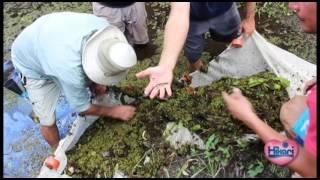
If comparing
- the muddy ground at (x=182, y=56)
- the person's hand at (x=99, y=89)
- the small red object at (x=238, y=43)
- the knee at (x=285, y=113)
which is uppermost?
the small red object at (x=238, y=43)

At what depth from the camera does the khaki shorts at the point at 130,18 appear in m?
3.48

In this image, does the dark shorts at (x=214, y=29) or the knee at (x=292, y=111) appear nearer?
the knee at (x=292, y=111)

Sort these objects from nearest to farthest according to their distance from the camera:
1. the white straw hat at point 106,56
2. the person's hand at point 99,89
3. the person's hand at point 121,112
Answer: the white straw hat at point 106,56 → the person's hand at point 121,112 → the person's hand at point 99,89

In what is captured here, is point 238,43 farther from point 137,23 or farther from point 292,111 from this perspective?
point 137,23

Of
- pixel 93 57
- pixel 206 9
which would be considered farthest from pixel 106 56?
pixel 206 9

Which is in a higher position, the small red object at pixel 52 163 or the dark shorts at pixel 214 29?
the dark shorts at pixel 214 29

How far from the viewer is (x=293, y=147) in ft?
7.14

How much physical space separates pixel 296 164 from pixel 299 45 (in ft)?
5.98

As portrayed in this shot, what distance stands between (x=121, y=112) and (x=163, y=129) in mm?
278

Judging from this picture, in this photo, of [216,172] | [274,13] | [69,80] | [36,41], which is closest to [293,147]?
[216,172]

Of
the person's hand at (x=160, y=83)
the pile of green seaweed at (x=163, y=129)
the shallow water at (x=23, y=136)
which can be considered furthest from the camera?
the shallow water at (x=23, y=136)

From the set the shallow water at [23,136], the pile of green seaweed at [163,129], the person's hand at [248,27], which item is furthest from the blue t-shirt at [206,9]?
the shallow water at [23,136]

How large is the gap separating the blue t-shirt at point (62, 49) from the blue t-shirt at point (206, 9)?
678 millimetres

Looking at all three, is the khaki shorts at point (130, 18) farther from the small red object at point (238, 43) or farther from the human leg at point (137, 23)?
the small red object at point (238, 43)
